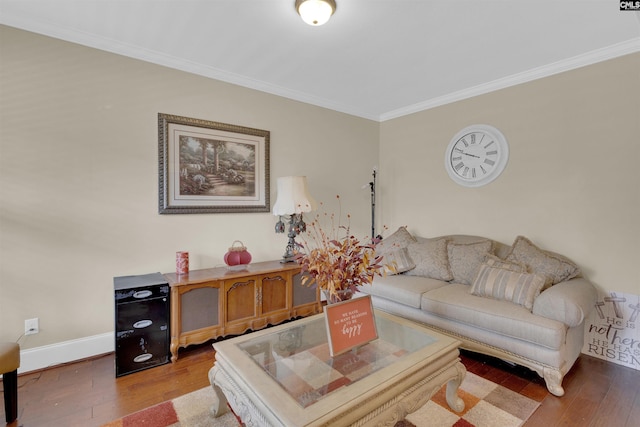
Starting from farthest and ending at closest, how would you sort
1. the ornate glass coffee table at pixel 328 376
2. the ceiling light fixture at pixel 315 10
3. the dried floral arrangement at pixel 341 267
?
the ceiling light fixture at pixel 315 10 < the dried floral arrangement at pixel 341 267 < the ornate glass coffee table at pixel 328 376

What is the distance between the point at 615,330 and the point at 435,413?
A: 1863 mm

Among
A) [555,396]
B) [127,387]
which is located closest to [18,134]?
[127,387]

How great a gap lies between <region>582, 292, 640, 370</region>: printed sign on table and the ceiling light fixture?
3143 millimetres

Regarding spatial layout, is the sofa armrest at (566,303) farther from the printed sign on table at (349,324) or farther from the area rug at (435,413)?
the printed sign on table at (349,324)

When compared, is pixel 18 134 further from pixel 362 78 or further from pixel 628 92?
pixel 628 92

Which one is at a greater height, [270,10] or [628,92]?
[270,10]

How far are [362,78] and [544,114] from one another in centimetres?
181

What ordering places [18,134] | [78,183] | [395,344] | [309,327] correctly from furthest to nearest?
[78,183], [18,134], [309,327], [395,344]

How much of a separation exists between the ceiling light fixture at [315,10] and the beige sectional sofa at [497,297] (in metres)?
2.32

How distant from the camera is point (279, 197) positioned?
3.12 m

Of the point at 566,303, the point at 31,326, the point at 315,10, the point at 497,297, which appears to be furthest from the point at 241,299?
the point at 566,303

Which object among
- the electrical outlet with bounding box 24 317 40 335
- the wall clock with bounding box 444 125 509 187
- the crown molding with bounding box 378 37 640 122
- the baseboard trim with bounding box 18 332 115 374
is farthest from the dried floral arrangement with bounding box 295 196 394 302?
the crown molding with bounding box 378 37 640 122

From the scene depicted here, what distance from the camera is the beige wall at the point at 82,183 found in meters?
2.14

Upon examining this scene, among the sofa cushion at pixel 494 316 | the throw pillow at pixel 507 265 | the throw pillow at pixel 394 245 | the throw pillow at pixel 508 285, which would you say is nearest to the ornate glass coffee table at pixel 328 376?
the sofa cushion at pixel 494 316
